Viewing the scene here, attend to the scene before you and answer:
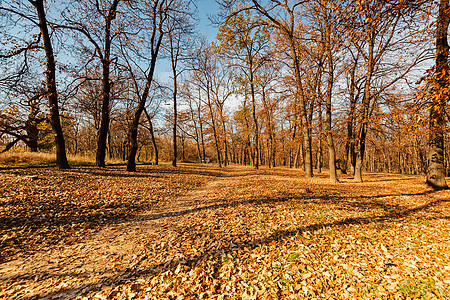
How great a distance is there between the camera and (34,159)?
14398 mm

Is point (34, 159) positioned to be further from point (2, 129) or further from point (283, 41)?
point (283, 41)

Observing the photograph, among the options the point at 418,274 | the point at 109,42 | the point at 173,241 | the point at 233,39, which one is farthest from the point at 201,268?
the point at 109,42

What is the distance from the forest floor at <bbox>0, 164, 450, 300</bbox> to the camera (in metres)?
3.22

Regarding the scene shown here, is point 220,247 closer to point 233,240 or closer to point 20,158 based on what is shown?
point 233,240

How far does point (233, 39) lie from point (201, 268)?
1425 cm

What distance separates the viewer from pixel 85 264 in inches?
160

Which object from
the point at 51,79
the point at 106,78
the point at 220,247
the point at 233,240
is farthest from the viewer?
the point at 106,78

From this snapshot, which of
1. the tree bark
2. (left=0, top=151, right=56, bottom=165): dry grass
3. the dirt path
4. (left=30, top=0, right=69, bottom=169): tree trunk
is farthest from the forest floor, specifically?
(left=0, top=151, right=56, bottom=165): dry grass

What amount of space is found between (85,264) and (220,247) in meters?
3.04

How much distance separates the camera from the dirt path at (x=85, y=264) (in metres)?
3.34

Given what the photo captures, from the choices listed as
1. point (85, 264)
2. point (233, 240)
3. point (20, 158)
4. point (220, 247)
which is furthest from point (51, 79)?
point (233, 240)

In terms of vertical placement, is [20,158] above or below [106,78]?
below

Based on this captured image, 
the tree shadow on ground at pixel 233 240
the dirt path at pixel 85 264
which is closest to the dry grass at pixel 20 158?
the dirt path at pixel 85 264

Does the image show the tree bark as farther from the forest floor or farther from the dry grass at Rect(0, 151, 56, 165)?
the forest floor
